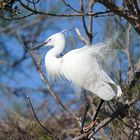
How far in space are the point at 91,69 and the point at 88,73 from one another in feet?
0.11

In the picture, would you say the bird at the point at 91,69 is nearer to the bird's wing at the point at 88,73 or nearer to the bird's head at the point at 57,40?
the bird's wing at the point at 88,73

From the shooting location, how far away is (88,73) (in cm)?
341

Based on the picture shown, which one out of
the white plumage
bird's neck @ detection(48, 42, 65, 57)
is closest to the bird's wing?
the white plumage

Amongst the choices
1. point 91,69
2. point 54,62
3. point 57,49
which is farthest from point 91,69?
point 57,49

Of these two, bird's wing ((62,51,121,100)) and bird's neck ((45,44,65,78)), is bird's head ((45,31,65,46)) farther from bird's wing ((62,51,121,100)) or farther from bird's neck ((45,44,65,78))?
bird's wing ((62,51,121,100))

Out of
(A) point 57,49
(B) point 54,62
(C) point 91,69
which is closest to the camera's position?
(C) point 91,69

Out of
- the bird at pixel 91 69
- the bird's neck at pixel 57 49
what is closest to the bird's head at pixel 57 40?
the bird's neck at pixel 57 49

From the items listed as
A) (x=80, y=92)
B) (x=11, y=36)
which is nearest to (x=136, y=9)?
(x=80, y=92)

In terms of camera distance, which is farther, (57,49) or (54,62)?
(57,49)

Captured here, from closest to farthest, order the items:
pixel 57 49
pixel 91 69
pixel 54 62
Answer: pixel 91 69 → pixel 54 62 → pixel 57 49

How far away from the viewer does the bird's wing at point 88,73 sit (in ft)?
10.9

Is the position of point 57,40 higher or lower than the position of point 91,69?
higher

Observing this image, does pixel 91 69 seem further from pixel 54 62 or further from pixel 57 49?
pixel 57 49

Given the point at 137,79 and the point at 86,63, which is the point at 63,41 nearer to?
the point at 86,63
